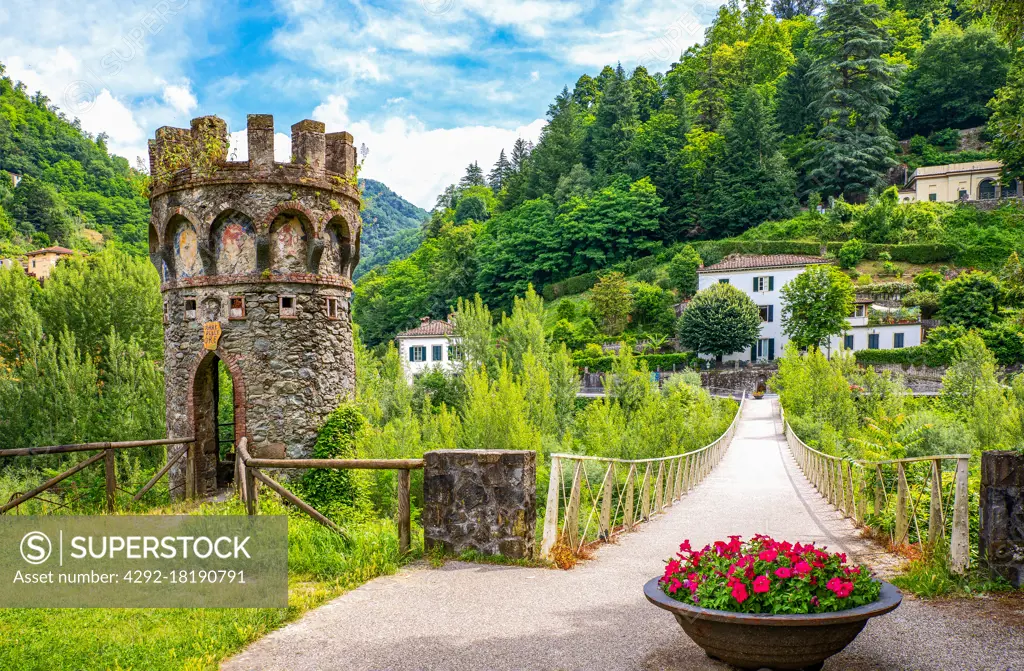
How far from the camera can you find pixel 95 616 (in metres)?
5.43

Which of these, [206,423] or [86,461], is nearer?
[86,461]

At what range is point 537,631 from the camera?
16.3 ft

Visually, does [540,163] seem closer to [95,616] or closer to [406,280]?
[406,280]

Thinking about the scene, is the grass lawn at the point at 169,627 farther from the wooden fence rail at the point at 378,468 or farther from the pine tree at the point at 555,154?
the pine tree at the point at 555,154

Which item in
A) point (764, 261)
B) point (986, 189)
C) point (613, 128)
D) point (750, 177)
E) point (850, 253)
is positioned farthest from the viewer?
point (613, 128)

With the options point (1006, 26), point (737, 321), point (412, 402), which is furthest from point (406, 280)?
point (1006, 26)

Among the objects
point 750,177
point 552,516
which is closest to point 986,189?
point 750,177

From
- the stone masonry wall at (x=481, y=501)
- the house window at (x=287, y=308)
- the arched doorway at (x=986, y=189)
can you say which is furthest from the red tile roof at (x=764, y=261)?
the stone masonry wall at (x=481, y=501)

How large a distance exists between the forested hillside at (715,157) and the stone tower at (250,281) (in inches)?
2264

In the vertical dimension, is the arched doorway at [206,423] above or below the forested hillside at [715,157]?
below

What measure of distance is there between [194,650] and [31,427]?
22761 mm

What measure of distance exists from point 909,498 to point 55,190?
78936 millimetres

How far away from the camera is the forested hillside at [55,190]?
62.2m

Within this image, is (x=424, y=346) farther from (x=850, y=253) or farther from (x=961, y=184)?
(x=961, y=184)
